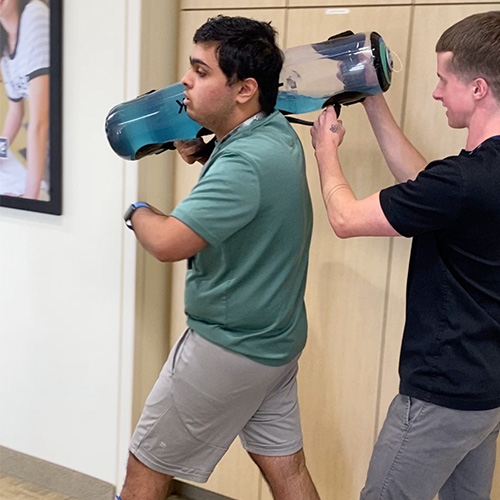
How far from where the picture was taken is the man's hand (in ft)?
5.42

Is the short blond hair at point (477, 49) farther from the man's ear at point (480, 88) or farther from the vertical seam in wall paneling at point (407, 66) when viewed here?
the vertical seam in wall paneling at point (407, 66)

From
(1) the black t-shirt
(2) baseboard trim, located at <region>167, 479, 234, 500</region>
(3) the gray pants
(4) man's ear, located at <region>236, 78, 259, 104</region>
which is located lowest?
(2) baseboard trim, located at <region>167, 479, 234, 500</region>

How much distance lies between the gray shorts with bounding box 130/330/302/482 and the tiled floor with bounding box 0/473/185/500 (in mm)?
853

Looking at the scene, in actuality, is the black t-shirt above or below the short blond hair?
below

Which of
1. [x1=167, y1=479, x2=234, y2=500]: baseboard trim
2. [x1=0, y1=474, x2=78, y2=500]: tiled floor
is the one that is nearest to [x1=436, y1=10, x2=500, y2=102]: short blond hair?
[x1=167, y1=479, x2=234, y2=500]: baseboard trim

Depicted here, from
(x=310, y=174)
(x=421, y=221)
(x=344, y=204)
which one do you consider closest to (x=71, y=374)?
(x=310, y=174)

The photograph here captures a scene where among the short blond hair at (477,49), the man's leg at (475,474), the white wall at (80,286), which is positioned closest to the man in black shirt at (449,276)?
the short blond hair at (477,49)

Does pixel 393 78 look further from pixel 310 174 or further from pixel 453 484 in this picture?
pixel 453 484

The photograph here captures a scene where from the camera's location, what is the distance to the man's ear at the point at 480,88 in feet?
4.64

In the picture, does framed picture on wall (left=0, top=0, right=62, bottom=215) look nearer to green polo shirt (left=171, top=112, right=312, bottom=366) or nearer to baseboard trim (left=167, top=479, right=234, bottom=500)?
green polo shirt (left=171, top=112, right=312, bottom=366)

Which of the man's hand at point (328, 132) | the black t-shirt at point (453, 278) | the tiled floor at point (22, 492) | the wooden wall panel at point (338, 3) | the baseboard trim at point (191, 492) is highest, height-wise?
the wooden wall panel at point (338, 3)

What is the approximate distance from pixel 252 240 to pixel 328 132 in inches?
12.6

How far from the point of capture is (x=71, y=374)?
241cm

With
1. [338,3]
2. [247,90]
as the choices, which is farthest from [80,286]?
[338,3]
